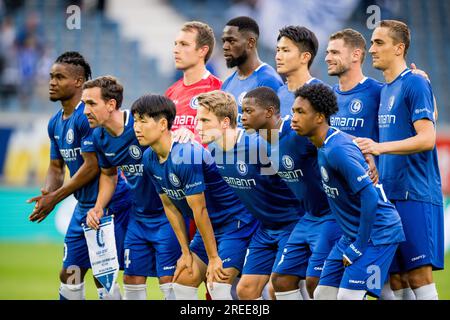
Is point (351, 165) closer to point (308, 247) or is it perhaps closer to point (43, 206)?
point (308, 247)

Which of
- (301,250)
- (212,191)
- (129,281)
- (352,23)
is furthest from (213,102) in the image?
(352,23)

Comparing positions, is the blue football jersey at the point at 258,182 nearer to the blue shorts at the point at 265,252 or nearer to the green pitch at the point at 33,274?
the blue shorts at the point at 265,252

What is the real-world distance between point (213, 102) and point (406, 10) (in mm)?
14015

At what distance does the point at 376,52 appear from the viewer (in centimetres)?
732

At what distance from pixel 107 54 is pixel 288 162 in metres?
13.5

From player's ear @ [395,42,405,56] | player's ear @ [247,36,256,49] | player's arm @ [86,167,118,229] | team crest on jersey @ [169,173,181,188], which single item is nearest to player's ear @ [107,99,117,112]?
player's arm @ [86,167,118,229]

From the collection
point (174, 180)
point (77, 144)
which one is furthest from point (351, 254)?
point (77, 144)

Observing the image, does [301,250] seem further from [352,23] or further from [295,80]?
[352,23]

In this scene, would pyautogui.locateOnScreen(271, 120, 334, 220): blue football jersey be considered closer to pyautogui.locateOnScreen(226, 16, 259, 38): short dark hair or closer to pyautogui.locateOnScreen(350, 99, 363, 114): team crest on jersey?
pyautogui.locateOnScreen(350, 99, 363, 114): team crest on jersey

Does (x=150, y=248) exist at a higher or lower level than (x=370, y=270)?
higher

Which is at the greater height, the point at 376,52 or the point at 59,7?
the point at 59,7

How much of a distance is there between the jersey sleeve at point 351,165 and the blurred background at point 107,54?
299 inches

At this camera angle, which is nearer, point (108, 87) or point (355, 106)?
point (355, 106)

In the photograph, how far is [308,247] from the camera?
23.6 ft
